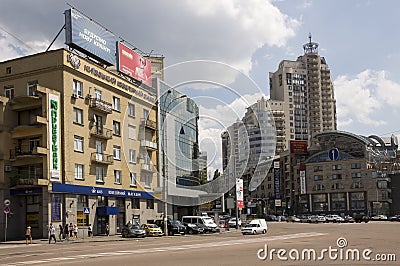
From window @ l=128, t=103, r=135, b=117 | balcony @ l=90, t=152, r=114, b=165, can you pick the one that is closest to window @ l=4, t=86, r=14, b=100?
balcony @ l=90, t=152, r=114, b=165

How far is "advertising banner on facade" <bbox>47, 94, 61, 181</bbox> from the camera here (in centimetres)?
5309

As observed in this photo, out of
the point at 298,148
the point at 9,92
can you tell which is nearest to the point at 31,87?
the point at 9,92

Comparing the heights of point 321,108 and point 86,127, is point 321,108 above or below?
above

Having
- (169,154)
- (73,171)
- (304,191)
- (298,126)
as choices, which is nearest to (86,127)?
(73,171)

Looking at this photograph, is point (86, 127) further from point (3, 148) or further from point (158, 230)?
point (158, 230)

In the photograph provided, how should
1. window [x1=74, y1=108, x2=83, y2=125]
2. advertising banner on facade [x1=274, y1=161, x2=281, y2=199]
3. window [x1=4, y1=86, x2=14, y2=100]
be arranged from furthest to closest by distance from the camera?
1. advertising banner on facade [x1=274, y1=161, x2=281, y2=199]
2. window [x1=74, y1=108, x2=83, y2=125]
3. window [x1=4, y1=86, x2=14, y2=100]

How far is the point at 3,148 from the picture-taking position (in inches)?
2136

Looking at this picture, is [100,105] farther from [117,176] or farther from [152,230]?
[152,230]

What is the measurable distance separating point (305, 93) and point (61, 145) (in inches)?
5736

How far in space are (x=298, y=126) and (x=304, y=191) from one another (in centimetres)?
5246

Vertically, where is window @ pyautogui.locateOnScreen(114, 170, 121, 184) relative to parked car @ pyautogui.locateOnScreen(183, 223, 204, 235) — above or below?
above

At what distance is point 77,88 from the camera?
5838 cm

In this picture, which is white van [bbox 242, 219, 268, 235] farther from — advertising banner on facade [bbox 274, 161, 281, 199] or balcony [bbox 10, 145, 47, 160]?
advertising banner on facade [bbox 274, 161, 281, 199]

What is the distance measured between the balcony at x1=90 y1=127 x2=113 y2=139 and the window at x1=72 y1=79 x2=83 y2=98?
4112 mm
